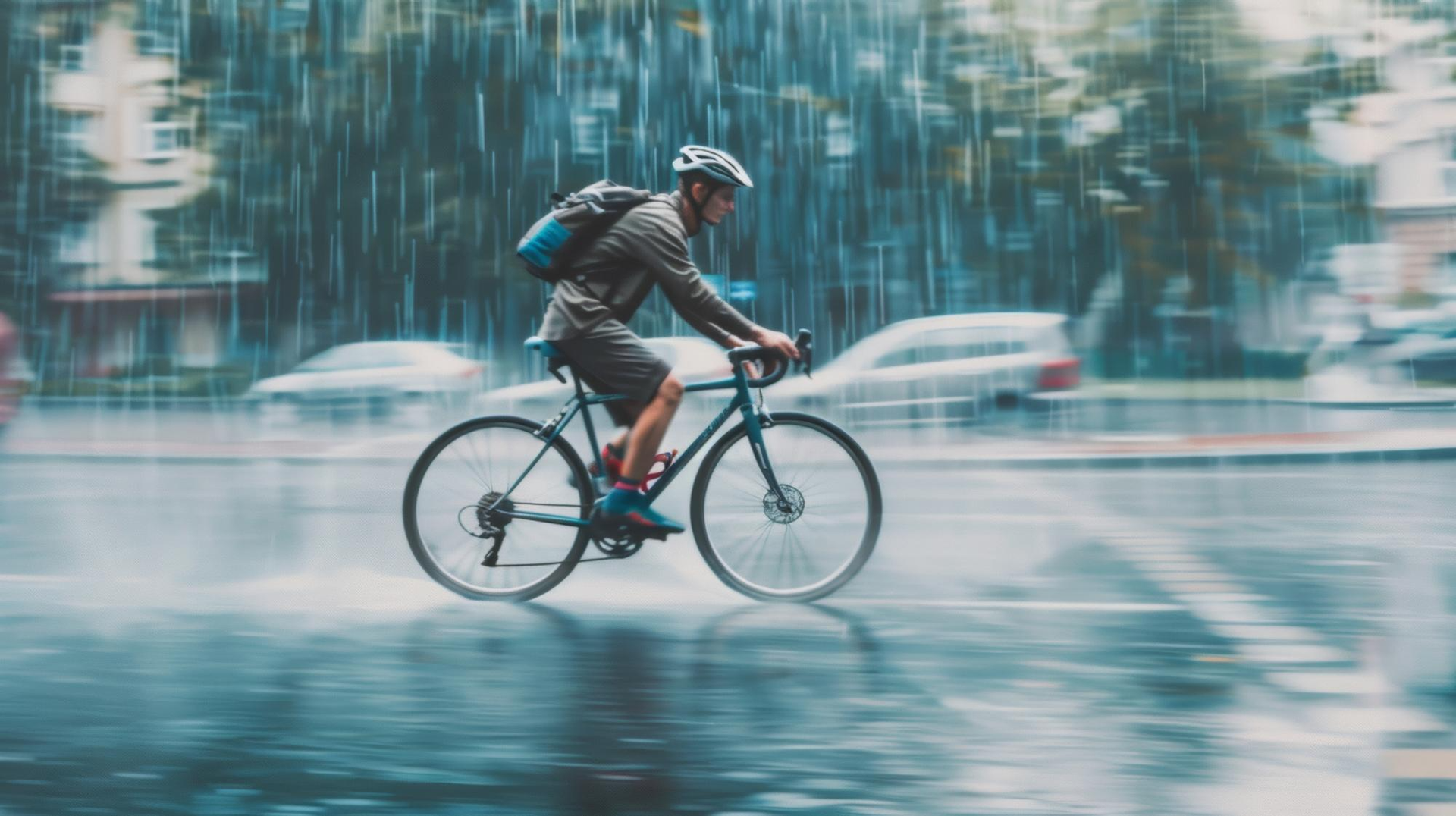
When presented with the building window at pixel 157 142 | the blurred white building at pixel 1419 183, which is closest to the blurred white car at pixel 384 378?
the building window at pixel 157 142

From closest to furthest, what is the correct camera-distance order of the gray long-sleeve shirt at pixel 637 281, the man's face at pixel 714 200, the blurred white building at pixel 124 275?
the gray long-sleeve shirt at pixel 637 281 < the man's face at pixel 714 200 < the blurred white building at pixel 124 275

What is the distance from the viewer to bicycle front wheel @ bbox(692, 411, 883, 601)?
19.8ft

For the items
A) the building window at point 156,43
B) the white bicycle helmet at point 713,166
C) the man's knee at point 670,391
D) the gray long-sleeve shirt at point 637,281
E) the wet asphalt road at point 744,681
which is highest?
the building window at point 156,43

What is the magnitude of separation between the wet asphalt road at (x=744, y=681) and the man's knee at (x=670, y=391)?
80 cm

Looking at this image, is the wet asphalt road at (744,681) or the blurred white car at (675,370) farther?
the blurred white car at (675,370)

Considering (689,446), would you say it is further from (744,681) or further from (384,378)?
(384,378)

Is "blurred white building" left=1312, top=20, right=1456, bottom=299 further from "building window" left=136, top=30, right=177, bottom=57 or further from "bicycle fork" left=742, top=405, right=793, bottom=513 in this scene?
"bicycle fork" left=742, top=405, right=793, bottom=513

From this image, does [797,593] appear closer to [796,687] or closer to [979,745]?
[796,687]

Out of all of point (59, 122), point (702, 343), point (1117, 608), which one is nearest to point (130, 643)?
point (1117, 608)

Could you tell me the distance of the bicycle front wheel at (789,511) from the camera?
19.8ft

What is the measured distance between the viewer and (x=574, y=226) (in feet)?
19.3

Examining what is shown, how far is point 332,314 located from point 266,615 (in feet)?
102

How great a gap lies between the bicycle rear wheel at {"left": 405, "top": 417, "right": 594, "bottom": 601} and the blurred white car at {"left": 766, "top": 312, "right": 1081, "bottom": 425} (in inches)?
476

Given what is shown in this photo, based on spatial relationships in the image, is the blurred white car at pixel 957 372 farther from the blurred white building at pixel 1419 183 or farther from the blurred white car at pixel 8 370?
the blurred white building at pixel 1419 183
